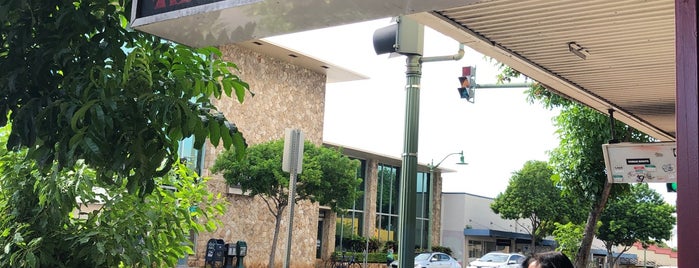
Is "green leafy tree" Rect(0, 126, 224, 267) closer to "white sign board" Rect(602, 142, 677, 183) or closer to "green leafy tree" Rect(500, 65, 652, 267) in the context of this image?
"white sign board" Rect(602, 142, 677, 183)

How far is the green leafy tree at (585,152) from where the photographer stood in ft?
36.3

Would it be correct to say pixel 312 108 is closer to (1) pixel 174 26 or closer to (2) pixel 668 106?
(2) pixel 668 106

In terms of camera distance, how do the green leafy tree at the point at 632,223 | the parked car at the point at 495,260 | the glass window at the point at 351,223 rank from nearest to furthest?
the parked car at the point at 495,260, the glass window at the point at 351,223, the green leafy tree at the point at 632,223

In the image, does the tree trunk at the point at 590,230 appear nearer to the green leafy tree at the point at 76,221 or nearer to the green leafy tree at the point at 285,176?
the green leafy tree at the point at 76,221

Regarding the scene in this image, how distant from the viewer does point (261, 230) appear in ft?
116

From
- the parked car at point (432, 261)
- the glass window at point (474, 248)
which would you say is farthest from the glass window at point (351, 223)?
the glass window at point (474, 248)

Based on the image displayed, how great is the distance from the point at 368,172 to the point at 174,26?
144ft

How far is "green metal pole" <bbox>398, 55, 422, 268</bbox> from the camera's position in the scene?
7.03 metres

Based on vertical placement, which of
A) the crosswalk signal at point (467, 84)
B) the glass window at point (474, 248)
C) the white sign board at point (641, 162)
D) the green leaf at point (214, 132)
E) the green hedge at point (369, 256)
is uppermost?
the crosswalk signal at point (467, 84)

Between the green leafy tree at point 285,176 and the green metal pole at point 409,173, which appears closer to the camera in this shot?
the green metal pole at point 409,173

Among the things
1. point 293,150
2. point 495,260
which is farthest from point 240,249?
point 293,150

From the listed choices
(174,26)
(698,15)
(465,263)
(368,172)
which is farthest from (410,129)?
(465,263)

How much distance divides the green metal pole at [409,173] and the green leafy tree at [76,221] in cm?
252

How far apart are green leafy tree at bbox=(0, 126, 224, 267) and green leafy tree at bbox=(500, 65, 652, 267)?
24.6 feet
